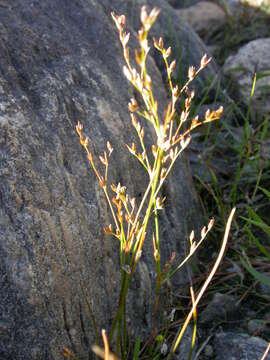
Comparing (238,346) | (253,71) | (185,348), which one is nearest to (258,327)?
(238,346)

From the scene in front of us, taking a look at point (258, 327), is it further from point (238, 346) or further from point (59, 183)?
point (59, 183)

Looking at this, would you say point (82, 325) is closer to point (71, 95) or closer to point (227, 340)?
point (227, 340)

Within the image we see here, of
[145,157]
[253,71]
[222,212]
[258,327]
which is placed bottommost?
[258,327]

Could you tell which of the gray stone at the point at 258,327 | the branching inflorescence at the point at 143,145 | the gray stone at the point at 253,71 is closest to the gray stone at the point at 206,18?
the gray stone at the point at 253,71

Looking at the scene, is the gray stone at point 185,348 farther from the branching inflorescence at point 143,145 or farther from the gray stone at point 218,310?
the branching inflorescence at point 143,145

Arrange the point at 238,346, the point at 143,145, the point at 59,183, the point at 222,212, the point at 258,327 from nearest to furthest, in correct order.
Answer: the point at 143,145 < the point at 59,183 < the point at 238,346 < the point at 258,327 < the point at 222,212

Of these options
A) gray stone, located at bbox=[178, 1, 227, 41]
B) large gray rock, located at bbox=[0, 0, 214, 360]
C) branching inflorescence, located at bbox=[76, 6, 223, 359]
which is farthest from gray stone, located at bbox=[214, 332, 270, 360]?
gray stone, located at bbox=[178, 1, 227, 41]
